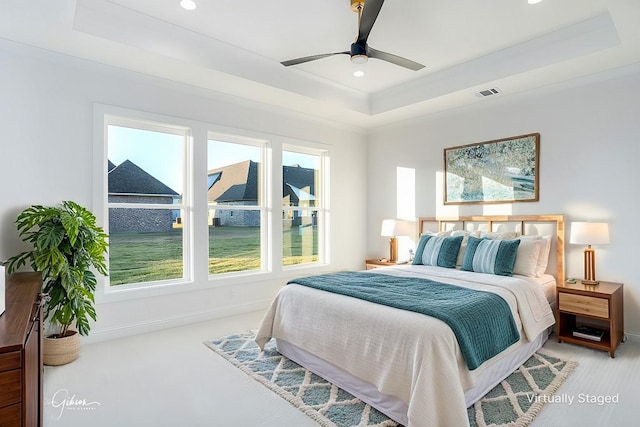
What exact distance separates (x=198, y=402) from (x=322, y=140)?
4.03 metres

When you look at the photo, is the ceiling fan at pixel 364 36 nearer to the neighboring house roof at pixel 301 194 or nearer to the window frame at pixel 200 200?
the window frame at pixel 200 200

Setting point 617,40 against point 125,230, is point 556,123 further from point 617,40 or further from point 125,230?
point 125,230

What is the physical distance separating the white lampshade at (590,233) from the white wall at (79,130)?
11.9 ft

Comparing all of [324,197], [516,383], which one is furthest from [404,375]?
[324,197]

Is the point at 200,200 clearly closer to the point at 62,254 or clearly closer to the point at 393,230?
the point at 62,254

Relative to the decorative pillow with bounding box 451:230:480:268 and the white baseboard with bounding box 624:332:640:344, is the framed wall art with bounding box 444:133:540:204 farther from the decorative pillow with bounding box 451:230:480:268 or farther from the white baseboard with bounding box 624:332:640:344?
the white baseboard with bounding box 624:332:640:344

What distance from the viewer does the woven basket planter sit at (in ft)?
9.68

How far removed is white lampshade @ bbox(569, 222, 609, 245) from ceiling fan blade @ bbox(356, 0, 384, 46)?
9.15 feet

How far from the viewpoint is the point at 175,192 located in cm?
423

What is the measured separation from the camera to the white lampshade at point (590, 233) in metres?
3.41

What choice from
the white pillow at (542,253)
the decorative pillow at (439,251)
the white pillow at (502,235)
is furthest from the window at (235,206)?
the white pillow at (542,253)

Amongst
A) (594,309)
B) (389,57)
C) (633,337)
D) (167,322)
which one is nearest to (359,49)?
(389,57)

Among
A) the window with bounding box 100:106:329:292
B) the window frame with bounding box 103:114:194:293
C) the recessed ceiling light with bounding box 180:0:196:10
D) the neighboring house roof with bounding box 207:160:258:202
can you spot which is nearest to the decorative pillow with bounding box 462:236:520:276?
the window with bounding box 100:106:329:292

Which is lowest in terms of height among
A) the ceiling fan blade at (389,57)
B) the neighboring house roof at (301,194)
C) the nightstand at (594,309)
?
the nightstand at (594,309)
